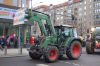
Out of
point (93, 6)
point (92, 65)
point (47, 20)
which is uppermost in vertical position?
point (93, 6)

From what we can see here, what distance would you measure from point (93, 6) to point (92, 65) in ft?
313

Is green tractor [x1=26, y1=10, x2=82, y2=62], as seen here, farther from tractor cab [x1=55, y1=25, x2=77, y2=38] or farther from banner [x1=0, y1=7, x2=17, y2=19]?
banner [x1=0, y1=7, x2=17, y2=19]

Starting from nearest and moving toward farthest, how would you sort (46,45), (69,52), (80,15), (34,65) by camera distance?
1. (34,65)
2. (46,45)
3. (69,52)
4. (80,15)

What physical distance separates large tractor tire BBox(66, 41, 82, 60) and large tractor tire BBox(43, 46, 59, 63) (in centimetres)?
148

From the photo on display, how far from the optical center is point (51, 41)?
17141 mm

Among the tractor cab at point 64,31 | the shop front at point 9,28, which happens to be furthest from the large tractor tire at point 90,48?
the shop front at point 9,28

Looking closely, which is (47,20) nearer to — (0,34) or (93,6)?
(0,34)

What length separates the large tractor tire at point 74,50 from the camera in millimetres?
18000

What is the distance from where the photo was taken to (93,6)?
354 feet

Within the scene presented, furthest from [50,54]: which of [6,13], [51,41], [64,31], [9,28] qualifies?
[9,28]

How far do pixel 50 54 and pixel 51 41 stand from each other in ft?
3.78

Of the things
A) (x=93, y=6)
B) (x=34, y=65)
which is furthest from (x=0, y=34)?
(x=93, y=6)

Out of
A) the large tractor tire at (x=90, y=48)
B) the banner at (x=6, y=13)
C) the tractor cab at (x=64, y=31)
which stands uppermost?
the banner at (x=6, y=13)

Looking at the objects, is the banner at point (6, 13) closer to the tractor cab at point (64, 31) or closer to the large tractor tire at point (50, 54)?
the tractor cab at point (64, 31)
